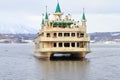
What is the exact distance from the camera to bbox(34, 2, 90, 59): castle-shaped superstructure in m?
81.7

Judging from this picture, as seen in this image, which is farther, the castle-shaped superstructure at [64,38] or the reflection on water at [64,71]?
the castle-shaped superstructure at [64,38]

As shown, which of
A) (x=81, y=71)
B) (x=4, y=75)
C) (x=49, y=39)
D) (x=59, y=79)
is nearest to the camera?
(x=59, y=79)

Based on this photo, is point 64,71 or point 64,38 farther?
point 64,38

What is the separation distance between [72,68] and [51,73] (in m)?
7.50

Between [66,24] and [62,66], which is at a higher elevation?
[66,24]

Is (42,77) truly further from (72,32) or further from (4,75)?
(72,32)

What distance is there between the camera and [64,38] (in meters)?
82.1

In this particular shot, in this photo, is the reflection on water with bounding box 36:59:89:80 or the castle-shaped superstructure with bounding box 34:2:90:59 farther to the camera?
the castle-shaped superstructure with bounding box 34:2:90:59

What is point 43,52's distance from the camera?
83562 mm

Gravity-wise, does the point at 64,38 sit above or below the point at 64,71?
above

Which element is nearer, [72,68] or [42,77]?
[42,77]

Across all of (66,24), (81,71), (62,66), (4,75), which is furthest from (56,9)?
(4,75)

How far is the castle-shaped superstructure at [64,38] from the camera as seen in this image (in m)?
81.7

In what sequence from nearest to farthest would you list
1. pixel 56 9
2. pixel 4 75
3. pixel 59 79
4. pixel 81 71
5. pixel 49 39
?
pixel 59 79 → pixel 4 75 → pixel 81 71 → pixel 49 39 → pixel 56 9
